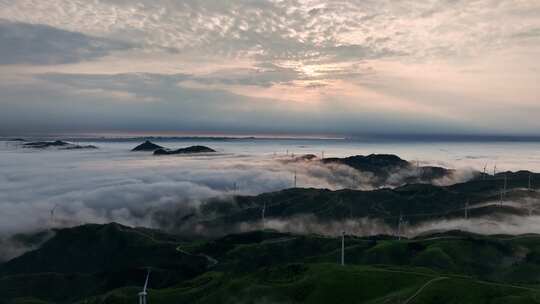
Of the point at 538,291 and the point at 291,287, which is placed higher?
the point at 538,291

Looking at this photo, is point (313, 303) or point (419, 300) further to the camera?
point (313, 303)

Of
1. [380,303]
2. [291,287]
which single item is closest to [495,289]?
[380,303]

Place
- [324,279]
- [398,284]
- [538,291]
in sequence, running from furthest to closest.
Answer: [324,279] < [398,284] < [538,291]

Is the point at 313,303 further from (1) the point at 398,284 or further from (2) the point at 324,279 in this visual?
(1) the point at 398,284

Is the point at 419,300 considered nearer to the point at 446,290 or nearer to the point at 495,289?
the point at 446,290

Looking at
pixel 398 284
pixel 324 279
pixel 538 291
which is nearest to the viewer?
pixel 538 291

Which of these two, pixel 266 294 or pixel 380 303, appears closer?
pixel 380 303

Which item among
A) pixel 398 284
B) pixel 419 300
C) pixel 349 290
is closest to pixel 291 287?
pixel 349 290

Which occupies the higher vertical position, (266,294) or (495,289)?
(495,289)
